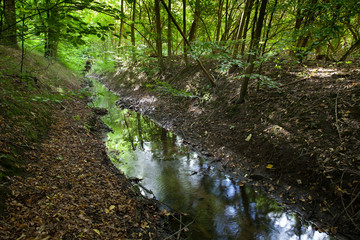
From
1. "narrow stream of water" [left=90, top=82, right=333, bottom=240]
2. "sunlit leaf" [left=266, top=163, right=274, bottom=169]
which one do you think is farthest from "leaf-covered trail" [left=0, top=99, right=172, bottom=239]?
"sunlit leaf" [left=266, top=163, right=274, bottom=169]

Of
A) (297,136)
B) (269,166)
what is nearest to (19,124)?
(269,166)

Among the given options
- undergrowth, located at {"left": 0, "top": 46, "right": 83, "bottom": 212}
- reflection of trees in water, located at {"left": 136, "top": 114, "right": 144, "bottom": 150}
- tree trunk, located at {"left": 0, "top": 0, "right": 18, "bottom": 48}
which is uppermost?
tree trunk, located at {"left": 0, "top": 0, "right": 18, "bottom": 48}

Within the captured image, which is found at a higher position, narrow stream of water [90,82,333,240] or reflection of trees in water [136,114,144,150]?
reflection of trees in water [136,114,144,150]

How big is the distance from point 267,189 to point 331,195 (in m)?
1.34

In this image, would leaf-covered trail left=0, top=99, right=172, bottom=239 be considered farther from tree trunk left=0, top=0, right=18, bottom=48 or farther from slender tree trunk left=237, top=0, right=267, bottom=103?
slender tree trunk left=237, top=0, right=267, bottom=103

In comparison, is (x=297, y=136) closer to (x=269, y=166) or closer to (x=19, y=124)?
(x=269, y=166)

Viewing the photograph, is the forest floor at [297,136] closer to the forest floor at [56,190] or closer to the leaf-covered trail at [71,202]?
the forest floor at [56,190]

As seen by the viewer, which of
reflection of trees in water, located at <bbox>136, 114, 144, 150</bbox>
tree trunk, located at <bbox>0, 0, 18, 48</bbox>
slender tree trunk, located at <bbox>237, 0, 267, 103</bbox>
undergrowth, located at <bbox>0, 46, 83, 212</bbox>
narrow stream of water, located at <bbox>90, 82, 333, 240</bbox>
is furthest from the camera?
reflection of trees in water, located at <bbox>136, 114, 144, 150</bbox>

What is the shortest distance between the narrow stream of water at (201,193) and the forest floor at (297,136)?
42cm

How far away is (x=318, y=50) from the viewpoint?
333 inches

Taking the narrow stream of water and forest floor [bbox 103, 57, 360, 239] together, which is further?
forest floor [bbox 103, 57, 360, 239]

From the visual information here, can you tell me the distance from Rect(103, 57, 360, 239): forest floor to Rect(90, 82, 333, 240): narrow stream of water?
0.42 metres

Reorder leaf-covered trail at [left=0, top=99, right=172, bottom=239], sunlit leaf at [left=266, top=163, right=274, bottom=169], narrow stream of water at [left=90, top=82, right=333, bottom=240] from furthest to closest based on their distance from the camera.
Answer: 1. sunlit leaf at [left=266, top=163, right=274, bottom=169]
2. narrow stream of water at [left=90, top=82, right=333, bottom=240]
3. leaf-covered trail at [left=0, top=99, right=172, bottom=239]

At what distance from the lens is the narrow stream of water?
Result: 385cm
